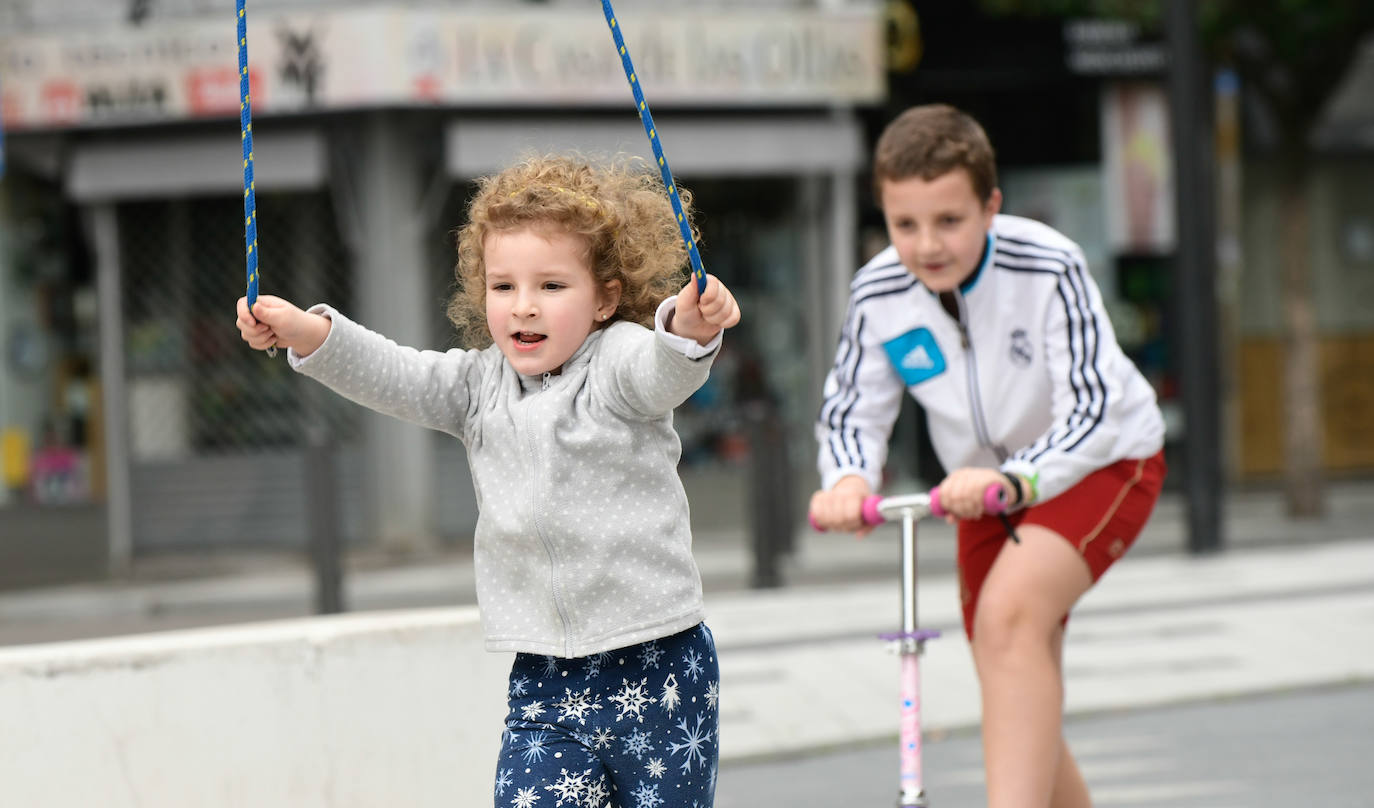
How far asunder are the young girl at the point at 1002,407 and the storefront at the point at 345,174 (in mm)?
9337

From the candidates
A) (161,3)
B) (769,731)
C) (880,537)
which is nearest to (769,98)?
(880,537)

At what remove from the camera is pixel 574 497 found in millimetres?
2922

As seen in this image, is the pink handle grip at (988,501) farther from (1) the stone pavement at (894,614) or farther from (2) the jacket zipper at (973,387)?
(1) the stone pavement at (894,614)

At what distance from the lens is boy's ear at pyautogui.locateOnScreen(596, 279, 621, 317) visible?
3.02 m

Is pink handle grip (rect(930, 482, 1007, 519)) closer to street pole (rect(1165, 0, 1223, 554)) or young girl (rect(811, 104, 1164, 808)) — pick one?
young girl (rect(811, 104, 1164, 808))

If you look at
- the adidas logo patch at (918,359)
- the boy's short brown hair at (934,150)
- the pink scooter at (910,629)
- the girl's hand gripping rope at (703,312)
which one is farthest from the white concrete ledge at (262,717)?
the girl's hand gripping rope at (703,312)

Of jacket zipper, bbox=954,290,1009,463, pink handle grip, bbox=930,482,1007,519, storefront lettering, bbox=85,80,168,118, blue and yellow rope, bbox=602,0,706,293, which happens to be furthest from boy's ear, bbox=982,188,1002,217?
storefront lettering, bbox=85,80,168,118

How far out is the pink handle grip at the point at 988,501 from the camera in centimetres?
317

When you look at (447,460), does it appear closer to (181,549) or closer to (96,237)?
(181,549)

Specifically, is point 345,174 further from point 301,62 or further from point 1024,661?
point 1024,661

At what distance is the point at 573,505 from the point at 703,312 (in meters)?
0.43

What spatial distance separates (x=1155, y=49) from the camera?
1464cm

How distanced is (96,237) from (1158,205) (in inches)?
308

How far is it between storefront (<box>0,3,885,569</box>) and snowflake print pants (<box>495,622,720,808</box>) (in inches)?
391
